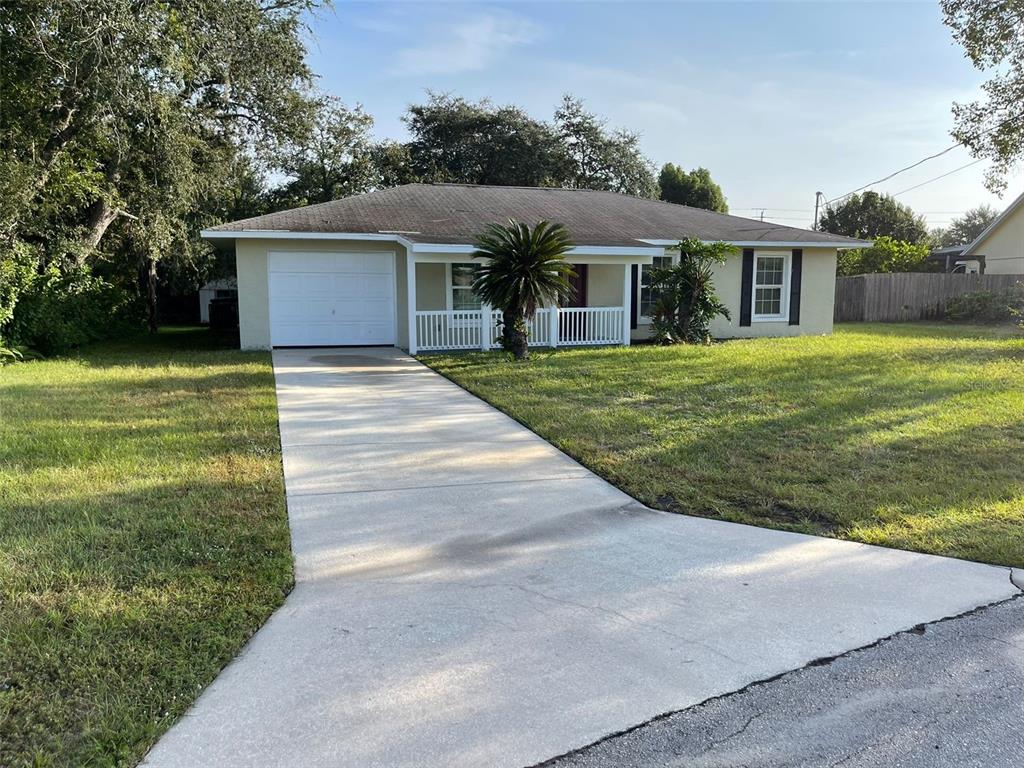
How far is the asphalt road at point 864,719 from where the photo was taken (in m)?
2.41

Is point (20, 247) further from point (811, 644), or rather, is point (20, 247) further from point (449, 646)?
point (811, 644)

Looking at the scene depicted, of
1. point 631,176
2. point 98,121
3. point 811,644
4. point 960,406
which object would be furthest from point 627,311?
point 631,176

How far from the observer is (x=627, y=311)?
1539cm

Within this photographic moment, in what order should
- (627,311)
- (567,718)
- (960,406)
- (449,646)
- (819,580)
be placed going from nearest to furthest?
(567,718) → (449,646) → (819,580) → (960,406) → (627,311)

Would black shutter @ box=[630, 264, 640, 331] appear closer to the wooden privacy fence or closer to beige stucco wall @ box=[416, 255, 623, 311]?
beige stucco wall @ box=[416, 255, 623, 311]

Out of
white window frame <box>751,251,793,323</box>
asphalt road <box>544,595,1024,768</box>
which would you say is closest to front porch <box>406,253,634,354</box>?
white window frame <box>751,251,793,323</box>

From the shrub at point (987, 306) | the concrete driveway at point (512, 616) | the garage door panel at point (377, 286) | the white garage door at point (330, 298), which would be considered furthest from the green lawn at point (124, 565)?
the shrub at point (987, 306)

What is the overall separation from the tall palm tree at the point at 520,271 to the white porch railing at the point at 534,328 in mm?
1459

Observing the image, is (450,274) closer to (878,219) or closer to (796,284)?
(796,284)

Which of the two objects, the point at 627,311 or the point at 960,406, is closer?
the point at 960,406

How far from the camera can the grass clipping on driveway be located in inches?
191

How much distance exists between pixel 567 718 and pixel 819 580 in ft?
6.24

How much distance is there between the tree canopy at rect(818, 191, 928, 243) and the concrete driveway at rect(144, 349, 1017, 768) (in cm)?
4707

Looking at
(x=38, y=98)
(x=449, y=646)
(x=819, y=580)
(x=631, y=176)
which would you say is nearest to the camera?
(x=449, y=646)
